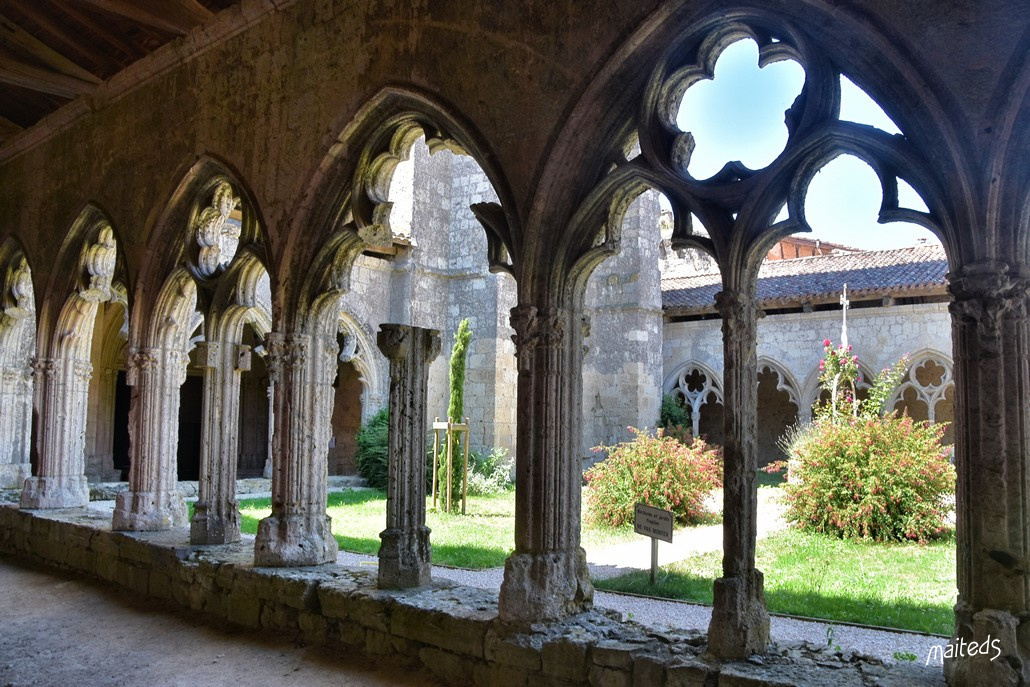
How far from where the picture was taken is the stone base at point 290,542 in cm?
500

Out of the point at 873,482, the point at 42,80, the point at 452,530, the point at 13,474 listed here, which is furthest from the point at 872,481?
the point at 13,474

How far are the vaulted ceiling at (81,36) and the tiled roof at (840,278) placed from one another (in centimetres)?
903

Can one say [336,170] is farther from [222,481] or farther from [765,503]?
[765,503]

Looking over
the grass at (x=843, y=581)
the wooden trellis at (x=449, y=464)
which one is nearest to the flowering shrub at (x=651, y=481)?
the grass at (x=843, y=581)

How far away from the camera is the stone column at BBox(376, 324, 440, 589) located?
4.46 m

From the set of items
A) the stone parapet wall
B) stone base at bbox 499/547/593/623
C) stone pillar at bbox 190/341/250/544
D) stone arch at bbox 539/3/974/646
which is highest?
stone arch at bbox 539/3/974/646

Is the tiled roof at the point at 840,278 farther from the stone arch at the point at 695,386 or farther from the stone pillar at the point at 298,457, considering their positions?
the stone pillar at the point at 298,457

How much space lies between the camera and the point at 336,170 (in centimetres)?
494

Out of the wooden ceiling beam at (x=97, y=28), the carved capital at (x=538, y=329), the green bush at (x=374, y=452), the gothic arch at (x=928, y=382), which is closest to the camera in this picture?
the carved capital at (x=538, y=329)

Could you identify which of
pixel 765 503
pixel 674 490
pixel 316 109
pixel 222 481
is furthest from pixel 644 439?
pixel 316 109

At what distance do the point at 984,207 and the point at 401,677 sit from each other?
10.2ft

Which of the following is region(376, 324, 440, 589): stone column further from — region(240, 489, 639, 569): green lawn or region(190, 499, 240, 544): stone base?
region(240, 489, 639, 569): green lawn

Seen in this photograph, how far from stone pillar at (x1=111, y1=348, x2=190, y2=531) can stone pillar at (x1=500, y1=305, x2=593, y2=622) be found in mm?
3474

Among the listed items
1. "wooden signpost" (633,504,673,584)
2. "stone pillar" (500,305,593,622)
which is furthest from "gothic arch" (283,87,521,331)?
"wooden signpost" (633,504,673,584)
